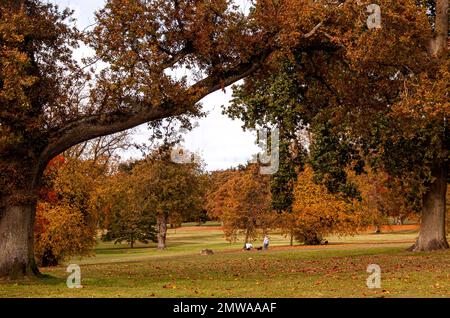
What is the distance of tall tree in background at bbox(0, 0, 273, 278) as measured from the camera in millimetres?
15336

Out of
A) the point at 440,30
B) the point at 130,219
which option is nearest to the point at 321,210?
the point at 440,30

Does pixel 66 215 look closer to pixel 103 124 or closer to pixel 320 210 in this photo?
pixel 103 124

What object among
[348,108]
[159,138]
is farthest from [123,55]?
[348,108]

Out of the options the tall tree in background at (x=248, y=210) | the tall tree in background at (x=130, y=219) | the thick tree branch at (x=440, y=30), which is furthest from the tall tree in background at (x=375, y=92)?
the tall tree in background at (x=130, y=219)

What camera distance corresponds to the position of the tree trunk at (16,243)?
1595 centimetres

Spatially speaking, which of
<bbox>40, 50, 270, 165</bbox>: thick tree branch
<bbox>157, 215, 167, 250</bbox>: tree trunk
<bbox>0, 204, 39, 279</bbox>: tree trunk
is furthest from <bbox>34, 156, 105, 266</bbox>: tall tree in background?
<bbox>157, 215, 167, 250</bbox>: tree trunk

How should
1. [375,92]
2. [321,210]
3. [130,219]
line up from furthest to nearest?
[130,219]
[321,210]
[375,92]

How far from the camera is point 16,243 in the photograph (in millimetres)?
16172

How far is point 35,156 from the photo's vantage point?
1638 cm

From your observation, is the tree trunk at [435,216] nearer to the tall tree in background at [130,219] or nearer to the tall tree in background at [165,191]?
the tall tree in background at [165,191]

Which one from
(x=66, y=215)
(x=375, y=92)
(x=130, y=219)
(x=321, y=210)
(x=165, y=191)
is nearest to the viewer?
(x=375, y=92)

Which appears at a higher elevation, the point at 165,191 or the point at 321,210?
the point at 165,191

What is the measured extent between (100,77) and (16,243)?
17.0ft
